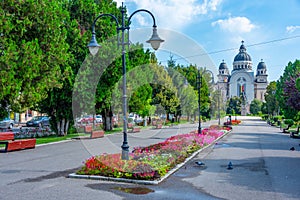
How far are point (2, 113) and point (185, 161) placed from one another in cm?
1412

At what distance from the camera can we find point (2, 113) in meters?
22.3

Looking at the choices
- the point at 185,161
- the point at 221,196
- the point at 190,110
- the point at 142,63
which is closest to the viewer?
the point at 221,196

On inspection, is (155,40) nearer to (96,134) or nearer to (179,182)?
(179,182)

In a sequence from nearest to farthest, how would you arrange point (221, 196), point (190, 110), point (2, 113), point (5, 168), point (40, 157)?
point (221, 196)
point (5, 168)
point (40, 157)
point (2, 113)
point (190, 110)

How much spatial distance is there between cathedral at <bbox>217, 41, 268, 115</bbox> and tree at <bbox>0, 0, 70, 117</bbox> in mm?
112221

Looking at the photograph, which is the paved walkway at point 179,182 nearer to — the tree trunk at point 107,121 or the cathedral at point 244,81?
the tree trunk at point 107,121

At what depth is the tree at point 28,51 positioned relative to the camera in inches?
744

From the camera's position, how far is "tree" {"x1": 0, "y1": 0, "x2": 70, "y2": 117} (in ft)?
62.0

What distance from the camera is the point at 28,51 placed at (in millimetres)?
19719

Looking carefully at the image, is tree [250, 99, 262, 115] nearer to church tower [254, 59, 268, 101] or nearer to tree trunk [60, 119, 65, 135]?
church tower [254, 59, 268, 101]

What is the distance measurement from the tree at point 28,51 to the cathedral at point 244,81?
4418 inches

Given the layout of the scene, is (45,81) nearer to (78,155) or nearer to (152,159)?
(78,155)

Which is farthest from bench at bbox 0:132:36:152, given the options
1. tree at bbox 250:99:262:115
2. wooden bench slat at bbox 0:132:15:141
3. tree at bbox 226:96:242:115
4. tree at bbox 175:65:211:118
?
tree at bbox 250:99:262:115

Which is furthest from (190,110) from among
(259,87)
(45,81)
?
(259,87)
